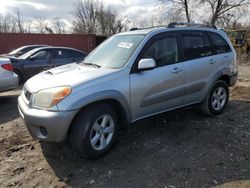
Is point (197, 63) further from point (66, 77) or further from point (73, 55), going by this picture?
point (73, 55)

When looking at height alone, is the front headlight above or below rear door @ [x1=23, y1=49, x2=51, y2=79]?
above

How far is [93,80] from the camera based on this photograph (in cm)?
360

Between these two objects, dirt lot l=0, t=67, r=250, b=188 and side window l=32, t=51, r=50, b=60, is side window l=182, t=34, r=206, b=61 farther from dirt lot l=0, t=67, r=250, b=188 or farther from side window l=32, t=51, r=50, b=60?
side window l=32, t=51, r=50, b=60

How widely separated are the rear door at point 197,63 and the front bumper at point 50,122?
2297 mm

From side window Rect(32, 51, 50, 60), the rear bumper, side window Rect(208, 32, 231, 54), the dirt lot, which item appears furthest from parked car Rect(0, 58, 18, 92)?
side window Rect(208, 32, 231, 54)

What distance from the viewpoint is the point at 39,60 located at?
34.0ft

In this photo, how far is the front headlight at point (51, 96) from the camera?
→ 11.1 ft

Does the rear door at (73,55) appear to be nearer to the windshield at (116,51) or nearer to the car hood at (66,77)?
the windshield at (116,51)

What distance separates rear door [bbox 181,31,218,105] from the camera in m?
4.76

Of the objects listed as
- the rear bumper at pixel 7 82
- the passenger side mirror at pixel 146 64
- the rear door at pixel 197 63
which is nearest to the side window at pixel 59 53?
the rear bumper at pixel 7 82

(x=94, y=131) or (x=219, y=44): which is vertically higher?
(x=219, y=44)

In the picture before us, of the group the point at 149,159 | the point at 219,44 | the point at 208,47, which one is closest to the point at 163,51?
the point at 208,47

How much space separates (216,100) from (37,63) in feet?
23.4

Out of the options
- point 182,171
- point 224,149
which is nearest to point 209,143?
point 224,149
